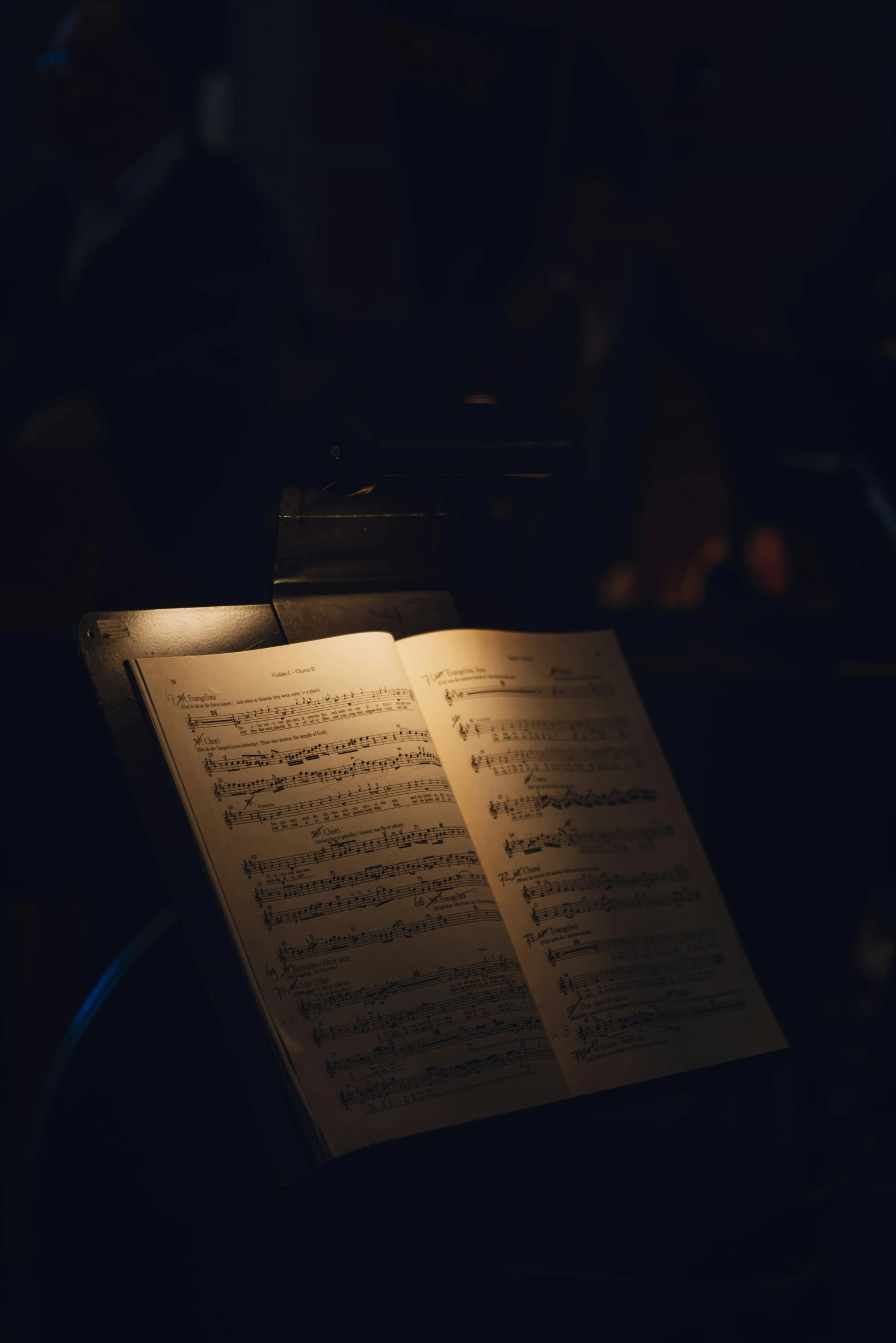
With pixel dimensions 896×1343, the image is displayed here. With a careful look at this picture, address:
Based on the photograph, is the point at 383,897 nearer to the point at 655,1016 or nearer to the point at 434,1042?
the point at 434,1042

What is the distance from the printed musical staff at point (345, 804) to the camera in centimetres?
91

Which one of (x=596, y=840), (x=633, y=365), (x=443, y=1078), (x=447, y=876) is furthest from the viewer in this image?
(x=633, y=365)

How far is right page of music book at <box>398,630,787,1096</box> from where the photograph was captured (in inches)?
37.2

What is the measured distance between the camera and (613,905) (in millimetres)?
1011

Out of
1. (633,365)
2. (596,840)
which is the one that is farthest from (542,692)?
(633,365)

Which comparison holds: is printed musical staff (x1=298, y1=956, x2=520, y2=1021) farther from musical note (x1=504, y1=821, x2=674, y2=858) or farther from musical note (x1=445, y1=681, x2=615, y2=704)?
musical note (x1=445, y1=681, x2=615, y2=704)

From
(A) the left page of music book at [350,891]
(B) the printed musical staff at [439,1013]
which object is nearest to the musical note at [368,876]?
(A) the left page of music book at [350,891]

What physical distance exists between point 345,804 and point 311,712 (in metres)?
0.11

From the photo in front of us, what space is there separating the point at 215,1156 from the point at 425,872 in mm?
340

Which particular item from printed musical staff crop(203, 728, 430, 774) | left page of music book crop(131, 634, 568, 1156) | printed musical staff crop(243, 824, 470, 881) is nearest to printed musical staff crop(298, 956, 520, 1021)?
left page of music book crop(131, 634, 568, 1156)

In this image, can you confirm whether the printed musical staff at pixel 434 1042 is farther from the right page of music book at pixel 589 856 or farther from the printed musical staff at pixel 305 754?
the printed musical staff at pixel 305 754

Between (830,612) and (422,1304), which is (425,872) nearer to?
(422,1304)

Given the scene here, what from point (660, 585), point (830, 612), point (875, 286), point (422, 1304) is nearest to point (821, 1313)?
point (422, 1304)

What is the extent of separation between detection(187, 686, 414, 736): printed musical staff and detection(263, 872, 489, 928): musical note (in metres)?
0.18
